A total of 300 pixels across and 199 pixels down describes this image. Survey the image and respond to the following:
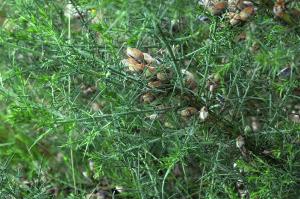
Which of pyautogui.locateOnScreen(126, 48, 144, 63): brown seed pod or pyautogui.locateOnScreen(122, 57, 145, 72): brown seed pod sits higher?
pyautogui.locateOnScreen(126, 48, 144, 63): brown seed pod

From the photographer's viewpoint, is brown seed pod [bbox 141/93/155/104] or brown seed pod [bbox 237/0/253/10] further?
brown seed pod [bbox 141/93/155/104]

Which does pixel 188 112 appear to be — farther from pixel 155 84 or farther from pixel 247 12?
pixel 247 12

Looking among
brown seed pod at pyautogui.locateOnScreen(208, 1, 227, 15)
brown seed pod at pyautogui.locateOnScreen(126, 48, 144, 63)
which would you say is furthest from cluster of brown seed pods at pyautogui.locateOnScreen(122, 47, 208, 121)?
brown seed pod at pyautogui.locateOnScreen(208, 1, 227, 15)

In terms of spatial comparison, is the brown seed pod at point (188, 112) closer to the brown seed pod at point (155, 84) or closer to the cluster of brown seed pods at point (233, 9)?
the brown seed pod at point (155, 84)

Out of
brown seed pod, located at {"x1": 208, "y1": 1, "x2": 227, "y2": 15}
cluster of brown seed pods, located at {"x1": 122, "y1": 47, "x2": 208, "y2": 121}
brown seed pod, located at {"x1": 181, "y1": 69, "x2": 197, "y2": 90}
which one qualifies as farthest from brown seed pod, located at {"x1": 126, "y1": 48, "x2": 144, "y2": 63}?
brown seed pod, located at {"x1": 208, "y1": 1, "x2": 227, "y2": 15}

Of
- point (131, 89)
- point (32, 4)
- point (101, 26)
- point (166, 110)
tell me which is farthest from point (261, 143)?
point (32, 4)

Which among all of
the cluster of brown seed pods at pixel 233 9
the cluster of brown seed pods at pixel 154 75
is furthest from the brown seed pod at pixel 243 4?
the cluster of brown seed pods at pixel 154 75

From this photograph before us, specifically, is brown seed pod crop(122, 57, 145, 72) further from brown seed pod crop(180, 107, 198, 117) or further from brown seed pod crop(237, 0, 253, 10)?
brown seed pod crop(237, 0, 253, 10)

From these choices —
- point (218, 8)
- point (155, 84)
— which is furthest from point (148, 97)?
point (218, 8)

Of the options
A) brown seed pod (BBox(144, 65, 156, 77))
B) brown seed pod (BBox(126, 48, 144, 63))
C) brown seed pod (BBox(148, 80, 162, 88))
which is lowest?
brown seed pod (BBox(148, 80, 162, 88))

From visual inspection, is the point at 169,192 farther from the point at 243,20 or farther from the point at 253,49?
the point at 243,20
